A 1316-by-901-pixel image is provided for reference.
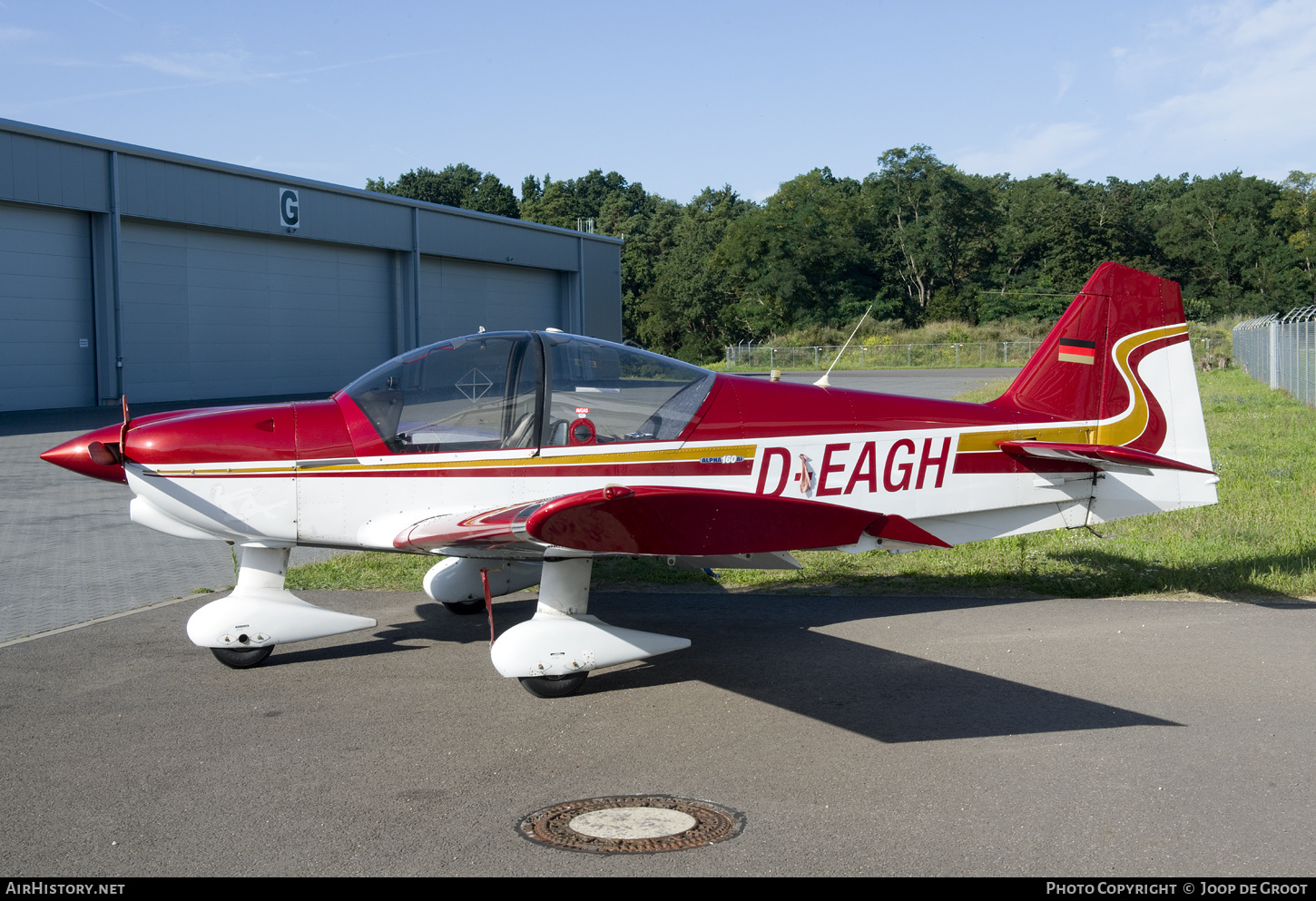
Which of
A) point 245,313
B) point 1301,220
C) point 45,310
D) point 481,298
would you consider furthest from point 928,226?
point 45,310

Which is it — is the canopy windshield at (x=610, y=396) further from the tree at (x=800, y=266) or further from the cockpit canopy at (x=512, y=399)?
the tree at (x=800, y=266)

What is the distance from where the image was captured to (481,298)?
→ 126 ft

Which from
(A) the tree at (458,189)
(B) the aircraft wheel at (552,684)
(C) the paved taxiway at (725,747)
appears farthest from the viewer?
(A) the tree at (458,189)

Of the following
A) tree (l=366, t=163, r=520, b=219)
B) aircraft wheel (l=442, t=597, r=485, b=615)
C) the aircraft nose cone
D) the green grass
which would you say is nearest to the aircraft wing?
the aircraft nose cone

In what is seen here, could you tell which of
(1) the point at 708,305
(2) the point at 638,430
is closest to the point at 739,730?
(2) the point at 638,430

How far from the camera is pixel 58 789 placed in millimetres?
4039

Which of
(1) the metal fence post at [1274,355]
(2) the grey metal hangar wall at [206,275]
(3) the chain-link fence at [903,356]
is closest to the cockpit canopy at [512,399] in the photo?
(2) the grey metal hangar wall at [206,275]

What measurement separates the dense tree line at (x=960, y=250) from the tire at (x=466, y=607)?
58.7 m

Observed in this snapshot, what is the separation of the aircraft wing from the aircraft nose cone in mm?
2685

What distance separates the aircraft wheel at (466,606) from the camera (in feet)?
22.7

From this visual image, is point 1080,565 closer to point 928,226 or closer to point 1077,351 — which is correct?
point 1077,351

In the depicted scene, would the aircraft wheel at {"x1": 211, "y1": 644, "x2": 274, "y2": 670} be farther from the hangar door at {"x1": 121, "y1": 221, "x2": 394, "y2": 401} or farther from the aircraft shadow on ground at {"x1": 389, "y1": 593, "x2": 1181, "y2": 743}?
the hangar door at {"x1": 121, "y1": 221, "x2": 394, "y2": 401}

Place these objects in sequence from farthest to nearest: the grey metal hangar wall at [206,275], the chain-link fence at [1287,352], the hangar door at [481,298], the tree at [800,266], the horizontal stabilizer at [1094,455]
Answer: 1. the tree at [800,266]
2. the hangar door at [481,298]
3. the grey metal hangar wall at [206,275]
4. the chain-link fence at [1287,352]
5. the horizontal stabilizer at [1094,455]
